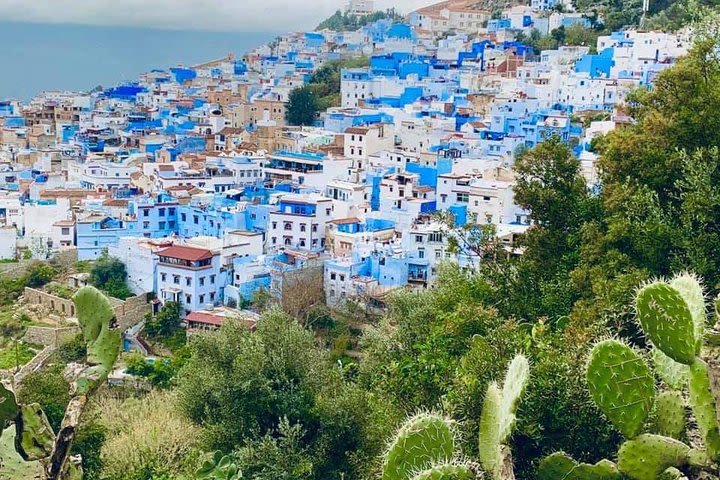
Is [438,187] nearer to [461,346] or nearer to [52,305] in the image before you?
[52,305]


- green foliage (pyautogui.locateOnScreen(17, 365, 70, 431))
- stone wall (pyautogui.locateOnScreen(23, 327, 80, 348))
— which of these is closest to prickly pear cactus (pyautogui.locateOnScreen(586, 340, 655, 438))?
green foliage (pyautogui.locateOnScreen(17, 365, 70, 431))

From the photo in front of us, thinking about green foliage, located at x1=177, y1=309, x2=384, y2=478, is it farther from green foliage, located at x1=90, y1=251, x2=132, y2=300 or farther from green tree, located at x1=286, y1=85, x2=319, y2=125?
green tree, located at x1=286, y1=85, x2=319, y2=125

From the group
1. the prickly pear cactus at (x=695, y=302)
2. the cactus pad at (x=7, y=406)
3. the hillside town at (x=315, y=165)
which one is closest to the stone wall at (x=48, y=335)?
the hillside town at (x=315, y=165)

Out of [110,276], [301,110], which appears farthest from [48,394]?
[301,110]

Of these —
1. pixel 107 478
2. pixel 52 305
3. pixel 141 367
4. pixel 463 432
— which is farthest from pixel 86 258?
pixel 463 432

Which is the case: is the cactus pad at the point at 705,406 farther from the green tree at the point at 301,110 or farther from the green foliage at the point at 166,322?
the green tree at the point at 301,110

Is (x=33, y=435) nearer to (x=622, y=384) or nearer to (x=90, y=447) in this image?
(x=622, y=384)
